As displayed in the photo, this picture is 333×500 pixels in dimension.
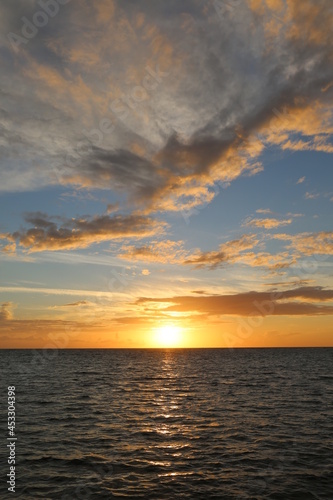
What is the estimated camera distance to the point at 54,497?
16.2m

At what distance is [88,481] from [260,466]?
31.0ft

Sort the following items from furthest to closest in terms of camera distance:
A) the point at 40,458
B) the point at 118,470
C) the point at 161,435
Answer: the point at 161,435, the point at 40,458, the point at 118,470

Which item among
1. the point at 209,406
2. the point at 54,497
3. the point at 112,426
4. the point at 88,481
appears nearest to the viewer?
the point at 54,497

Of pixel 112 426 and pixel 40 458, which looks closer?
pixel 40 458

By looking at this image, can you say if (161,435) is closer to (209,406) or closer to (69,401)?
(209,406)

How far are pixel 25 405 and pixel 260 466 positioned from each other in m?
27.0

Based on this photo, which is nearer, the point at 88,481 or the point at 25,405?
the point at 88,481

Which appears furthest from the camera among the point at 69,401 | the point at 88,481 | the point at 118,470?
the point at 69,401

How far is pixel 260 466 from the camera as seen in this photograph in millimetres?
20219

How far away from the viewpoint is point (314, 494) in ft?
54.7

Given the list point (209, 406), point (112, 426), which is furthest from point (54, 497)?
point (209, 406)

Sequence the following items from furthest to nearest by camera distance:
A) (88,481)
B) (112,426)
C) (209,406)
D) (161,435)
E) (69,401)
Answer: (69,401)
(209,406)
(112,426)
(161,435)
(88,481)

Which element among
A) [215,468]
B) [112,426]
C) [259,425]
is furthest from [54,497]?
[259,425]

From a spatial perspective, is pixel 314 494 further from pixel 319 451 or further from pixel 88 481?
pixel 88 481
